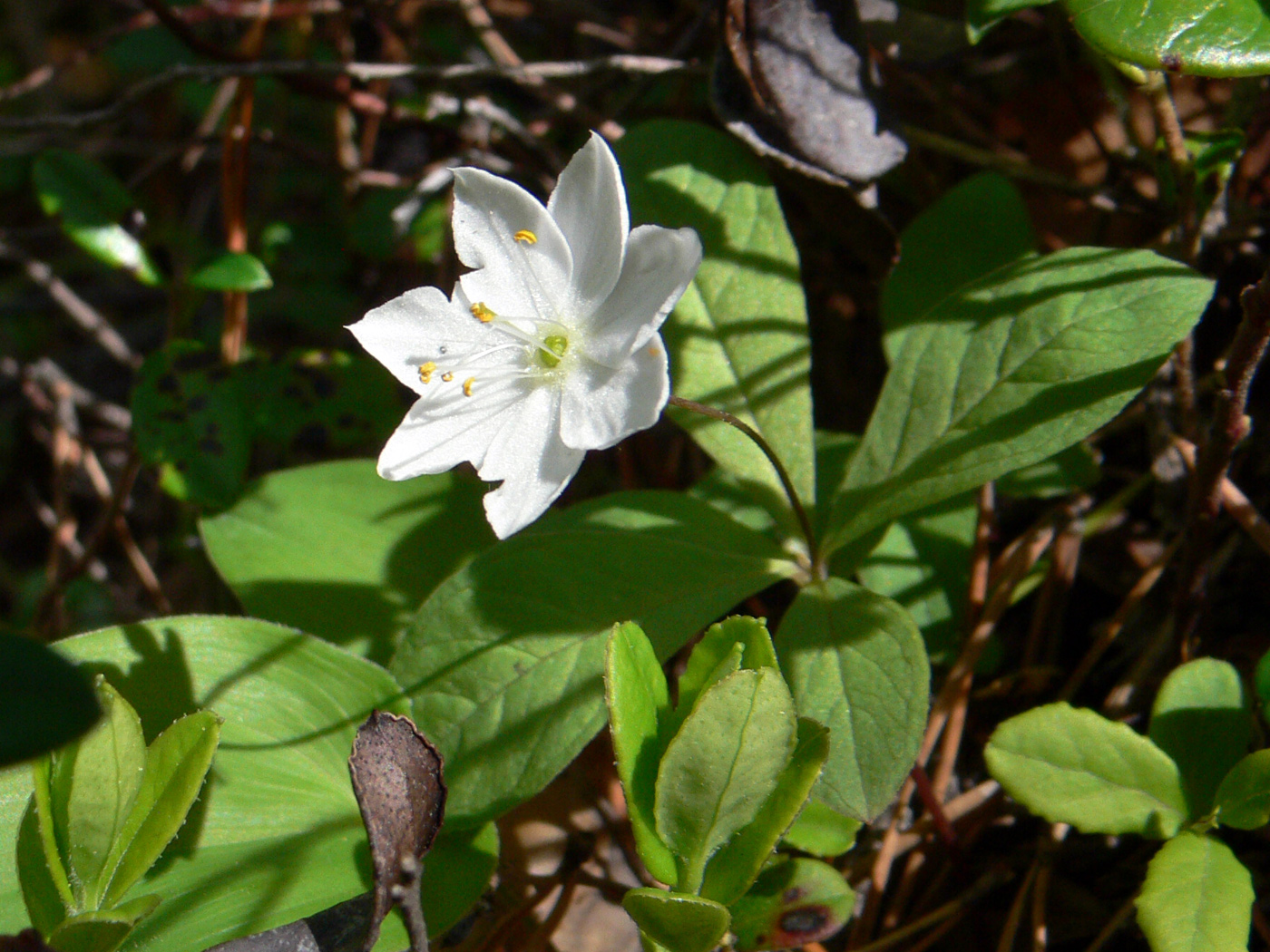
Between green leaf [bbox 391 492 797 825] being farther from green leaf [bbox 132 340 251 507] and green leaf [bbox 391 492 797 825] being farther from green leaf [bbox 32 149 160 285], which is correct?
green leaf [bbox 32 149 160 285]

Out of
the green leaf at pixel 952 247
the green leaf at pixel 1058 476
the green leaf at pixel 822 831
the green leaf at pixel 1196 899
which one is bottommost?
the green leaf at pixel 822 831

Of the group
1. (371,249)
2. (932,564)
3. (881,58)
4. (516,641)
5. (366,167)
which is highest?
(881,58)

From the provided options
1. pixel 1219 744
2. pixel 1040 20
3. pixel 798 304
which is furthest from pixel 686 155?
pixel 1219 744

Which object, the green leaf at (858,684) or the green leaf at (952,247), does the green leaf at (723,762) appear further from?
the green leaf at (952,247)

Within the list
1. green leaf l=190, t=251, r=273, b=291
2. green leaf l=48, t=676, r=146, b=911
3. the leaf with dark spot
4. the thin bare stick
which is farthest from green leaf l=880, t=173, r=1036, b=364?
the thin bare stick

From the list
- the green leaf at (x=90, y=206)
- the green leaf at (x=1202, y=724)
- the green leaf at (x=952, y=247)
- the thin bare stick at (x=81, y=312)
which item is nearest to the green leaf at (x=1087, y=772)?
the green leaf at (x=1202, y=724)

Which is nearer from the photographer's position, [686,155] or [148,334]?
[686,155]

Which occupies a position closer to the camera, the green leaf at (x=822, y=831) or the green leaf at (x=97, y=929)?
the green leaf at (x=97, y=929)

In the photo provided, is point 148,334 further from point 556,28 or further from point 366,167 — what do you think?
point 556,28
